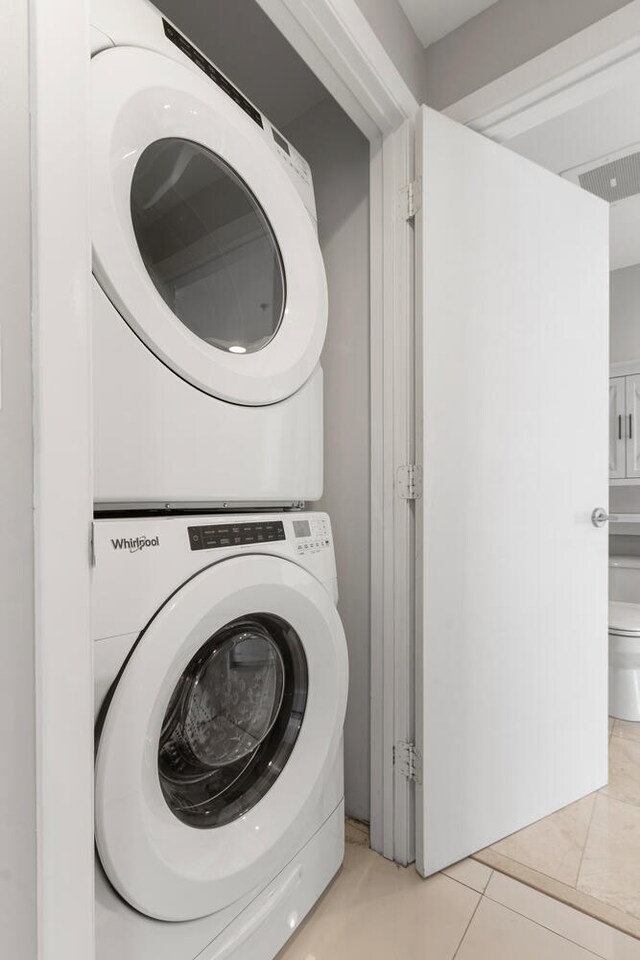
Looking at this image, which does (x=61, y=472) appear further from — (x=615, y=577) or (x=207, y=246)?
(x=615, y=577)

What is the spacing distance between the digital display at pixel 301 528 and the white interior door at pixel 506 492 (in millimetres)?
346

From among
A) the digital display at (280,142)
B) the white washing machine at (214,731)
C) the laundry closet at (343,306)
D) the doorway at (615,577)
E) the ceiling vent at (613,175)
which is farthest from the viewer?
the ceiling vent at (613,175)

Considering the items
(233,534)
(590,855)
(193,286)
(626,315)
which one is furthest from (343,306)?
(626,315)

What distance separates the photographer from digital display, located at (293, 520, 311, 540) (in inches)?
43.1

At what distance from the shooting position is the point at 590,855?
1401 millimetres

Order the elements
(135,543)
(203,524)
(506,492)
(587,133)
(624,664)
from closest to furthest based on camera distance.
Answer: (135,543), (203,524), (506,492), (587,133), (624,664)

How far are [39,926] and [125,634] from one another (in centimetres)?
32

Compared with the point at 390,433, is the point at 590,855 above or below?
below

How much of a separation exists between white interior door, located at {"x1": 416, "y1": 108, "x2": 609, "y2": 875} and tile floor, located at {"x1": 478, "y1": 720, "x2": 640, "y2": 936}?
4 centimetres

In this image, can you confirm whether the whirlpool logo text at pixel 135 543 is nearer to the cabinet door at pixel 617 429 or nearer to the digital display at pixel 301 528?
the digital display at pixel 301 528

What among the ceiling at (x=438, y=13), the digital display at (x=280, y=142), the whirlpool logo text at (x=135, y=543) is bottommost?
the whirlpool logo text at (x=135, y=543)

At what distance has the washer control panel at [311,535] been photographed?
3.58ft

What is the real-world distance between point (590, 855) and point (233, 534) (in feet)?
4.45

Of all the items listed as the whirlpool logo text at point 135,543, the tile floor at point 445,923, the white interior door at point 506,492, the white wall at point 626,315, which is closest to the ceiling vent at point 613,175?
the white interior door at point 506,492
